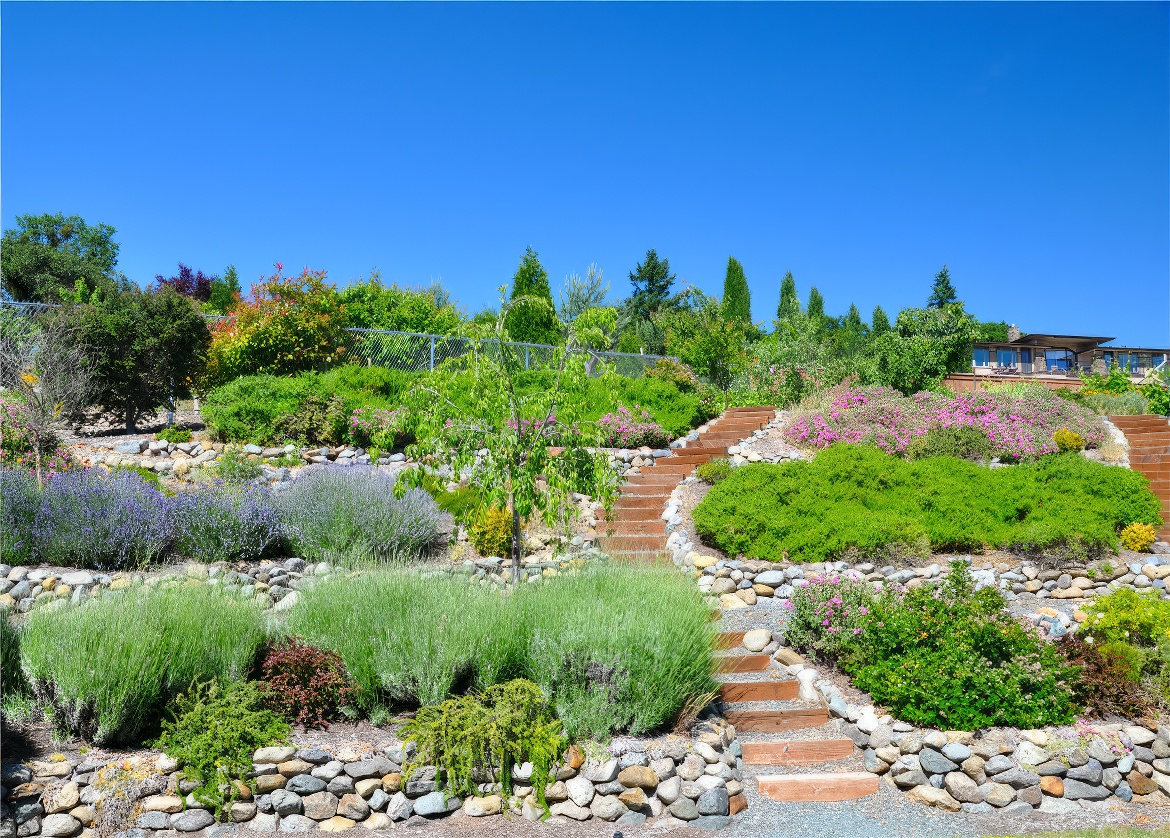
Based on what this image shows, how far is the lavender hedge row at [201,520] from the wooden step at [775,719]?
3966 mm

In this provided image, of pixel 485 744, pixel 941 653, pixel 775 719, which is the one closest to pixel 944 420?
pixel 941 653

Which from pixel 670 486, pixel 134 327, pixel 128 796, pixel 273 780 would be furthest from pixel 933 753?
pixel 134 327

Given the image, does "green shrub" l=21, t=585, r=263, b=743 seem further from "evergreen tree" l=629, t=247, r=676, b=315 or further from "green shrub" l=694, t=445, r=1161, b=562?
"evergreen tree" l=629, t=247, r=676, b=315

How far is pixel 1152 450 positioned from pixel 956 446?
14.2ft

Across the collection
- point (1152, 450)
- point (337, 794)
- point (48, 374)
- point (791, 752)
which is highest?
point (48, 374)

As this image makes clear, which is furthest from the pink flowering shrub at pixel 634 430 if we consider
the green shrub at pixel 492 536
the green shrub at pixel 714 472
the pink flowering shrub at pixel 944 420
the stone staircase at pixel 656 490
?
the green shrub at pixel 492 536

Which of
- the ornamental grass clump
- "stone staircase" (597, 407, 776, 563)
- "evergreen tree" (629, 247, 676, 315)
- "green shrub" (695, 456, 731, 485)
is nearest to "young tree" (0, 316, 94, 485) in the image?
the ornamental grass clump

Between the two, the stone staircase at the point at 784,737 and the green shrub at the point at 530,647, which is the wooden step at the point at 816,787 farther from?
the green shrub at the point at 530,647

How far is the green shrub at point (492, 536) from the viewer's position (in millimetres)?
8758

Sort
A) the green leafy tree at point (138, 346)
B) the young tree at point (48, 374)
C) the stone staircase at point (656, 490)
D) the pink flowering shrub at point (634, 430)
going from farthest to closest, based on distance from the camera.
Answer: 1. the pink flowering shrub at point (634, 430)
2. the green leafy tree at point (138, 346)
3. the young tree at point (48, 374)
4. the stone staircase at point (656, 490)

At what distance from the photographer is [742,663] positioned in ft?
20.1

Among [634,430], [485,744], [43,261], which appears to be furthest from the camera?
[43,261]

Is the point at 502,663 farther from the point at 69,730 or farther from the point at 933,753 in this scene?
the point at 933,753

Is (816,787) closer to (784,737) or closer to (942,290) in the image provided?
(784,737)
